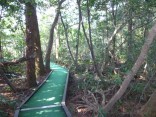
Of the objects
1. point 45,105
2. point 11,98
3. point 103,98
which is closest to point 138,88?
point 103,98

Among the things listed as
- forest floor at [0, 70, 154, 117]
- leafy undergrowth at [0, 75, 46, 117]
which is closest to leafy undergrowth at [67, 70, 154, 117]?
forest floor at [0, 70, 154, 117]

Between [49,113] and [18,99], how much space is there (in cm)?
232

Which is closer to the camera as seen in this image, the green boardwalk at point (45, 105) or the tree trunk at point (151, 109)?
the tree trunk at point (151, 109)

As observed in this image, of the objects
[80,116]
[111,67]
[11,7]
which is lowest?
→ [80,116]

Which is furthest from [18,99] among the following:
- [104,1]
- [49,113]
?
[104,1]

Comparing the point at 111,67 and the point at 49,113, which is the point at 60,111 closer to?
the point at 49,113

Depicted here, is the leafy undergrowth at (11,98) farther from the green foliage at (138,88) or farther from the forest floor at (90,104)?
the green foliage at (138,88)

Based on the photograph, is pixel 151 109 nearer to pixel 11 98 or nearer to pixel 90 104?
pixel 90 104

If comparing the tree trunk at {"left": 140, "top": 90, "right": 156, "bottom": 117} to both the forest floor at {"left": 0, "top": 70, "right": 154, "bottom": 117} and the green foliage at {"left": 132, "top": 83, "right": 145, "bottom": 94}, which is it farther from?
the green foliage at {"left": 132, "top": 83, "right": 145, "bottom": 94}

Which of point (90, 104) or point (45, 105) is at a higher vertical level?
point (90, 104)

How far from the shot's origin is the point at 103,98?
7.42m

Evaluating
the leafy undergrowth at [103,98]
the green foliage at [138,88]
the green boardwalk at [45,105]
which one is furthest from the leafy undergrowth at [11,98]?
the green foliage at [138,88]

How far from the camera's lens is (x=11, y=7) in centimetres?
707

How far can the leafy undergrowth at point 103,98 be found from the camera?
7.15 metres
